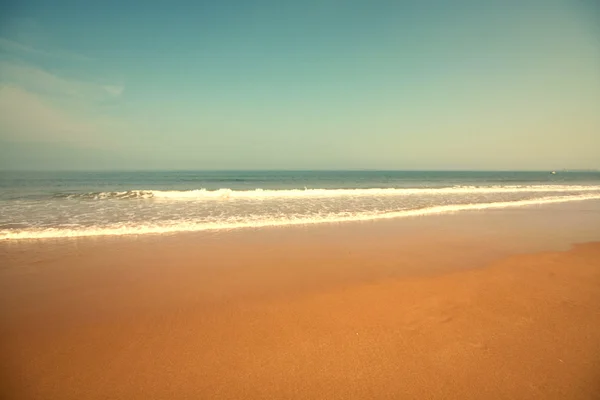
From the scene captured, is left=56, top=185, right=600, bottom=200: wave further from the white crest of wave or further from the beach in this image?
the beach

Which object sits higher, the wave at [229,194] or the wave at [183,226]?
the wave at [229,194]

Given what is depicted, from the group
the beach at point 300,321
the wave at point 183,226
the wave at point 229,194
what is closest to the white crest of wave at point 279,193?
the wave at point 229,194

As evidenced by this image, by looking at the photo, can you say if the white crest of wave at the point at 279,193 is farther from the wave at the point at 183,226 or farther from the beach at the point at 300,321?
the beach at the point at 300,321

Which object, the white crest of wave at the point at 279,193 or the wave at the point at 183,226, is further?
the white crest of wave at the point at 279,193

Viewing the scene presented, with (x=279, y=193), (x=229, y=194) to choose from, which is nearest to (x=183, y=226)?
(x=229, y=194)

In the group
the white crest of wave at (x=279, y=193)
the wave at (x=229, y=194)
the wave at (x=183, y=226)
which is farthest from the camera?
the white crest of wave at (x=279, y=193)

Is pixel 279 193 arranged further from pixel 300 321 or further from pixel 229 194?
pixel 300 321

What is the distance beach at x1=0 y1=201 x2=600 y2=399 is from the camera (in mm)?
2754

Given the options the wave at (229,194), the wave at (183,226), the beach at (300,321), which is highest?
the wave at (229,194)

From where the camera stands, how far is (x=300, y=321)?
389 centimetres

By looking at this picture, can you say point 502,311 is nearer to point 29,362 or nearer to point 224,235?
point 29,362

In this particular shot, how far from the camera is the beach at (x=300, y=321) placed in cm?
275

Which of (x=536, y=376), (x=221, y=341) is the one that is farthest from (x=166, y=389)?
(x=536, y=376)

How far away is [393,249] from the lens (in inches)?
293
